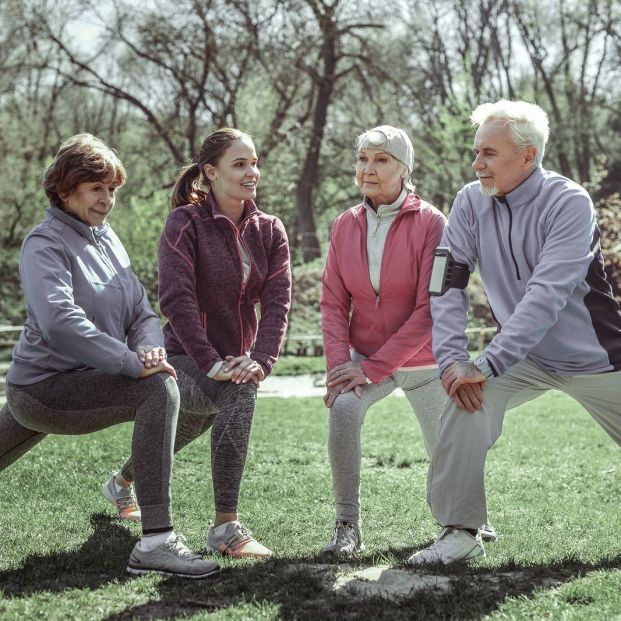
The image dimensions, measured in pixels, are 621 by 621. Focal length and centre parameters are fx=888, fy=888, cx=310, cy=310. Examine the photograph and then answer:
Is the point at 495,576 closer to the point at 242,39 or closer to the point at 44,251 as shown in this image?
the point at 44,251

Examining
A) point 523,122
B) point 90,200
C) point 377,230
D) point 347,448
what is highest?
point 523,122

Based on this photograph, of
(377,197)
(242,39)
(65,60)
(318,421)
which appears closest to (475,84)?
(242,39)

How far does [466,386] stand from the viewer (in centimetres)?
390

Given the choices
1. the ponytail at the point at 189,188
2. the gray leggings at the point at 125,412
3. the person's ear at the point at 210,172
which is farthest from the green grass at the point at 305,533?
the person's ear at the point at 210,172

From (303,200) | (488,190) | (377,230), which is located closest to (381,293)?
(377,230)

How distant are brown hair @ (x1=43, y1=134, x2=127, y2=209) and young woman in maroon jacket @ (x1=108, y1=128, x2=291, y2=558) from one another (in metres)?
0.55

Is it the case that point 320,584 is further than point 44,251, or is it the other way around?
point 44,251

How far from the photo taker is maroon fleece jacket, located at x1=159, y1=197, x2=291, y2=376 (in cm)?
440

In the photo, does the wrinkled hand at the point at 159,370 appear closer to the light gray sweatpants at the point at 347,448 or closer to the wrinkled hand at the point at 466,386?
the light gray sweatpants at the point at 347,448

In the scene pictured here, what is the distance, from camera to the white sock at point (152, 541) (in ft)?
12.2

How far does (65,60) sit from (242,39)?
5.55 m

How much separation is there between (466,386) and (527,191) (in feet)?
3.19

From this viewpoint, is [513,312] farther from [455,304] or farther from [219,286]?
[219,286]

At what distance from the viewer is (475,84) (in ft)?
96.8
